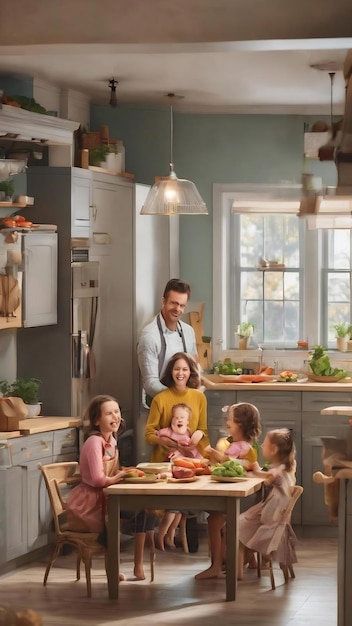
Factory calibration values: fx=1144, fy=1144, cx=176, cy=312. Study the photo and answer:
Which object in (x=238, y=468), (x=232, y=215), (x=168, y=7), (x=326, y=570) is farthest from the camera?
(x=232, y=215)

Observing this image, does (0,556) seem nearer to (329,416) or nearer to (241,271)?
(329,416)

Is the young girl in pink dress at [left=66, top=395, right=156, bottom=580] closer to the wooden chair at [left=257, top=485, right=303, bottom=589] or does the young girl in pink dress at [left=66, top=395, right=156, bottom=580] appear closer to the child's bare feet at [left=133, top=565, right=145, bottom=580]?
the child's bare feet at [left=133, top=565, right=145, bottom=580]

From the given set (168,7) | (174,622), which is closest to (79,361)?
(174,622)

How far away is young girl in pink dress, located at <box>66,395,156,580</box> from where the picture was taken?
6.34 m

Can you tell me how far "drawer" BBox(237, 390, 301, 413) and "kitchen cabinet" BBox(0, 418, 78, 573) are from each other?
147 cm

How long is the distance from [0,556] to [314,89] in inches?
146

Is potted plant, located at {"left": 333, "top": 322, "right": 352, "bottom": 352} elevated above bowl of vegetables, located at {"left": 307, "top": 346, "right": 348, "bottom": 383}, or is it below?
above

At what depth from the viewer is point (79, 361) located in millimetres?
7484

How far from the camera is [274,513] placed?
645 centimetres

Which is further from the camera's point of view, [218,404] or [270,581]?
[218,404]

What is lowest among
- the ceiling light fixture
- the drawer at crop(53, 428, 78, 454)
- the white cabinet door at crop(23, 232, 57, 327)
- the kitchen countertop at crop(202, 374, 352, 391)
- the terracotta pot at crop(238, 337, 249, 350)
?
the drawer at crop(53, 428, 78, 454)

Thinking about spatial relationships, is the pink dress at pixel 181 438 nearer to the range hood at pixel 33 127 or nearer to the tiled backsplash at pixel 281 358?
the tiled backsplash at pixel 281 358

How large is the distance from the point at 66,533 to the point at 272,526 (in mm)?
1161

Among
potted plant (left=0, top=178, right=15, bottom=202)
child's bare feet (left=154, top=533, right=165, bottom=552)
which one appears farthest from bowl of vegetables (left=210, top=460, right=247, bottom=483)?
potted plant (left=0, top=178, right=15, bottom=202)
